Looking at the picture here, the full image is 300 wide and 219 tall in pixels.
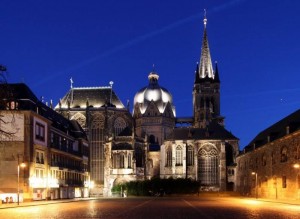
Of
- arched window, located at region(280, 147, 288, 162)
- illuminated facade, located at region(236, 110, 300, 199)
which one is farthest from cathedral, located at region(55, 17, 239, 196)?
arched window, located at region(280, 147, 288, 162)

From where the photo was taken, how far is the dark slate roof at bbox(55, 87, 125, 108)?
14150 cm

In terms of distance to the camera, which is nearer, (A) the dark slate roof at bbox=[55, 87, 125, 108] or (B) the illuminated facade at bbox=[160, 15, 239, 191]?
(B) the illuminated facade at bbox=[160, 15, 239, 191]

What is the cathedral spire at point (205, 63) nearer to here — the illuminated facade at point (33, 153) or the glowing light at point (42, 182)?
the illuminated facade at point (33, 153)

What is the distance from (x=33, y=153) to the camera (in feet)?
229

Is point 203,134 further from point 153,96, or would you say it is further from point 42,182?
point 42,182

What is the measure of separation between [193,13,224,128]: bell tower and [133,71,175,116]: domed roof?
7201mm

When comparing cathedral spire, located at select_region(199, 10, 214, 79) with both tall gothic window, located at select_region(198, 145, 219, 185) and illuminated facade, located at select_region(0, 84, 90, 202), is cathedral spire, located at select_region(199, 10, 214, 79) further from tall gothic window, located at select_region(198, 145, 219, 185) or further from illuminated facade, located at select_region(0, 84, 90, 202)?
illuminated facade, located at select_region(0, 84, 90, 202)

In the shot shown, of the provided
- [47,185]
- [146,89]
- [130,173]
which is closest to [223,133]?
[130,173]

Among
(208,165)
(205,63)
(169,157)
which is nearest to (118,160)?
(169,157)

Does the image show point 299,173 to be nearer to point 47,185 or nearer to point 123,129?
point 47,185

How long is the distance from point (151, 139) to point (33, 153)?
74.5 m

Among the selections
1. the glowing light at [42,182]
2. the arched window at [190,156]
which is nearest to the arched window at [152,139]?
the arched window at [190,156]

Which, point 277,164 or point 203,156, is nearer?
point 277,164

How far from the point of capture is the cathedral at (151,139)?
403ft
